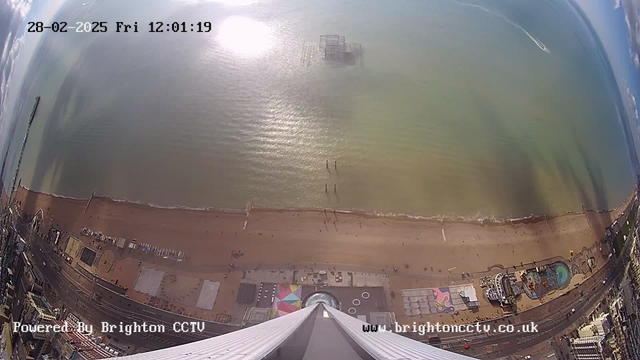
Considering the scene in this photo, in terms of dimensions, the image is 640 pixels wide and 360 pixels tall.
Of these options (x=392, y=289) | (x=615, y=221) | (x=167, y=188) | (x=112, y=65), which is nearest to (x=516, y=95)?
(x=615, y=221)

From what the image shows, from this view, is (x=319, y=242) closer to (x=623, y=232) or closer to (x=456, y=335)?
(x=456, y=335)

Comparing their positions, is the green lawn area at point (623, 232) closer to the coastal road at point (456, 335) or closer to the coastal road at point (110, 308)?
the coastal road at point (456, 335)

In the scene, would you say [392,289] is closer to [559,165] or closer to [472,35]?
[559,165]

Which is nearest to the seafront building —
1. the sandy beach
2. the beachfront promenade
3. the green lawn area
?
the beachfront promenade

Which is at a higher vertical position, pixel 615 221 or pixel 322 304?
pixel 615 221

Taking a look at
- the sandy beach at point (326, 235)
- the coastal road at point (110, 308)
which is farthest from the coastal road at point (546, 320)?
the coastal road at point (110, 308)

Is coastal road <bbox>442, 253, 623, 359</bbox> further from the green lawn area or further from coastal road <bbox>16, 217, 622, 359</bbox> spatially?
the green lawn area
